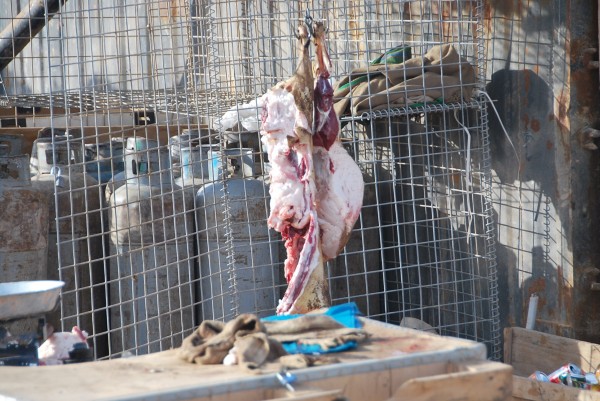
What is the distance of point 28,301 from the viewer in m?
3.82

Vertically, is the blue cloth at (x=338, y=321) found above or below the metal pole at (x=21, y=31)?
below

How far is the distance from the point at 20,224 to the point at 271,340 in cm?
346

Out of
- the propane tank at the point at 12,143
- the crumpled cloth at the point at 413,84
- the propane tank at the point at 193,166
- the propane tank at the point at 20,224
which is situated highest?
the crumpled cloth at the point at 413,84

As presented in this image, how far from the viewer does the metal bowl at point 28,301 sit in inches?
149

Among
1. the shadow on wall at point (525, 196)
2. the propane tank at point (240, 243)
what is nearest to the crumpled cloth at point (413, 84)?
the shadow on wall at point (525, 196)

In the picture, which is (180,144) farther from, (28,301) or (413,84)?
(28,301)

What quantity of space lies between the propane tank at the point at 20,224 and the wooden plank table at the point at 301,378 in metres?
3.08

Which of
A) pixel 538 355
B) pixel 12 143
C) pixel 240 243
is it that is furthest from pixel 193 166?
pixel 538 355

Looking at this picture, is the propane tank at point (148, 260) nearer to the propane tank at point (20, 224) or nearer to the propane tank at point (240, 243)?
the propane tank at point (240, 243)

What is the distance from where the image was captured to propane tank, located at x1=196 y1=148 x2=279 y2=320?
235 inches

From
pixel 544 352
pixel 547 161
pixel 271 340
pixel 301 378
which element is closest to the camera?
pixel 301 378

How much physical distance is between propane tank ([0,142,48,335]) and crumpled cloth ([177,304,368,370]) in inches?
121

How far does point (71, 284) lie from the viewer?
658 centimetres

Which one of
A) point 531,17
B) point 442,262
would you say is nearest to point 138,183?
point 442,262
